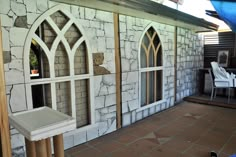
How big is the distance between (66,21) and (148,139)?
7.24ft

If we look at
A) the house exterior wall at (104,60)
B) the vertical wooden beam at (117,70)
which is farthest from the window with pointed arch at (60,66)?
the vertical wooden beam at (117,70)

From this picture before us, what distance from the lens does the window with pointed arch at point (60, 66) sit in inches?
101

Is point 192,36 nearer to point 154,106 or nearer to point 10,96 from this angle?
point 154,106

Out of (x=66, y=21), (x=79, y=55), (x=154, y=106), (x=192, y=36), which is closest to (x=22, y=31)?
(x=66, y=21)

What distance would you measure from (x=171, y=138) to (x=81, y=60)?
1.92 meters

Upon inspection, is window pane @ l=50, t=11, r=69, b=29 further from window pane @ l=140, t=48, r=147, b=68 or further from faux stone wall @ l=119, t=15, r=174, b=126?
window pane @ l=140, t=48, r=147, b=68

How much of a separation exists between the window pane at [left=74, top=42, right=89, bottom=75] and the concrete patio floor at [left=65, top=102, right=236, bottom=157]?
1140mm

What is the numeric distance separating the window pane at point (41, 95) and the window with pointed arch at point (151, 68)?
6.78 feet

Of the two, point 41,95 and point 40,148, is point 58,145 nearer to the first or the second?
point 40,148

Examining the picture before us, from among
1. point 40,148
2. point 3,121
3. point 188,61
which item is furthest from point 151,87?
point 3,121

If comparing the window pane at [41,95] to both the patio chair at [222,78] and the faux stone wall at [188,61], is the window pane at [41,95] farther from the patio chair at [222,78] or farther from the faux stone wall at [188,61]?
the patio chair at [222,78]

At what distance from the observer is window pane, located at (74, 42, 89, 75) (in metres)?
3.00

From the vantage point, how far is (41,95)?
8.79 ft

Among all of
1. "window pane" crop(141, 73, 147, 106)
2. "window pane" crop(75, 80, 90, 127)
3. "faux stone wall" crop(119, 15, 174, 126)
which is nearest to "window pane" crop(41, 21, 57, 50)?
"window pane" crop(75, 80, 90, 127)
